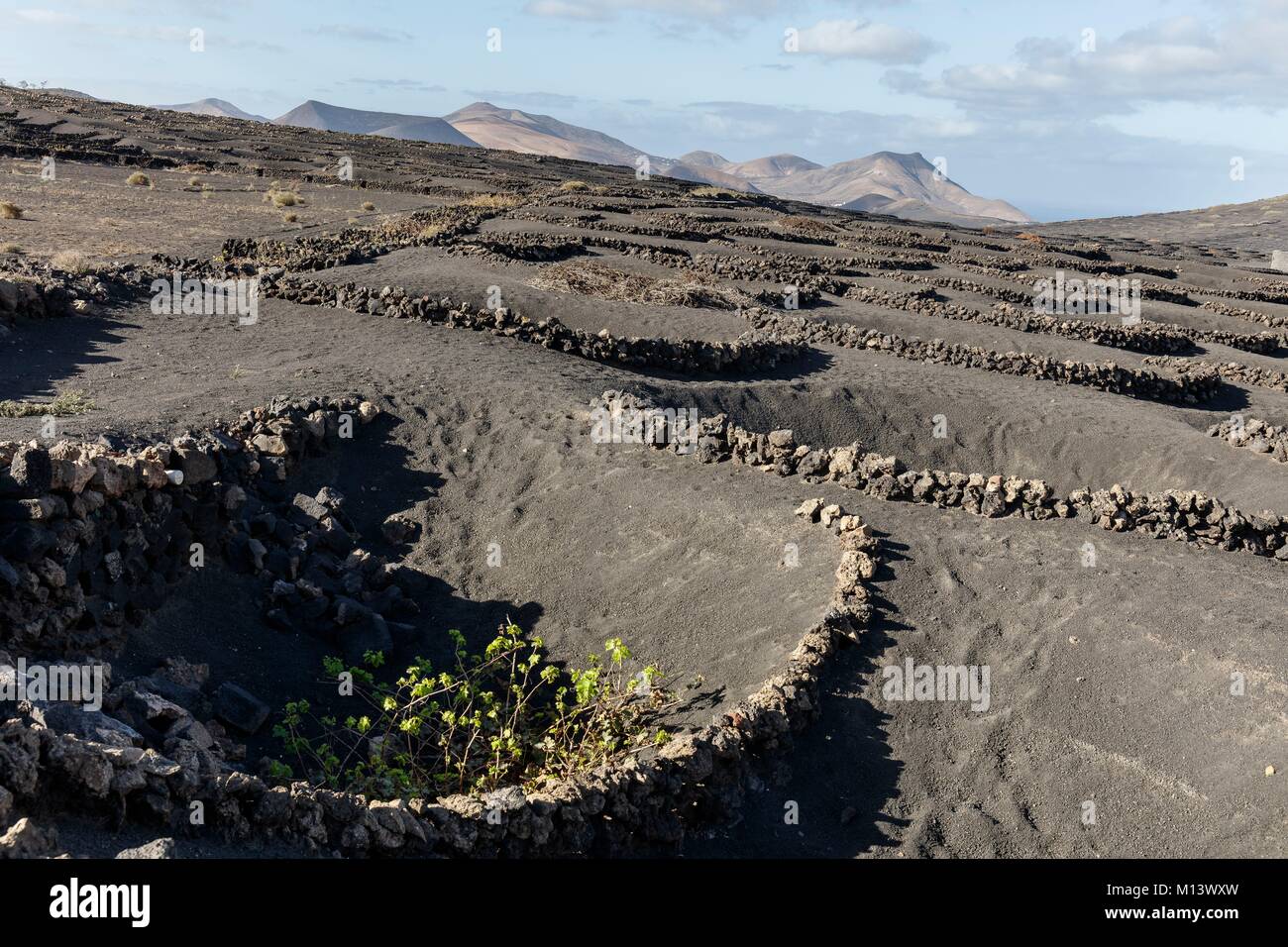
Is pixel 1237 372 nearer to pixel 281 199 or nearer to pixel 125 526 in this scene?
pixel 125 526

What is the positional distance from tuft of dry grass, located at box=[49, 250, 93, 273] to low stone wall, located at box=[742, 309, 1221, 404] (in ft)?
41.7

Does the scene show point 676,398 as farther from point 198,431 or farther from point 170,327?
point 170,327

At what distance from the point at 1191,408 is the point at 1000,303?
7.77m

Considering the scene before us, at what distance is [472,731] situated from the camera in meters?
6.91

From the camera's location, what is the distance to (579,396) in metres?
12.4

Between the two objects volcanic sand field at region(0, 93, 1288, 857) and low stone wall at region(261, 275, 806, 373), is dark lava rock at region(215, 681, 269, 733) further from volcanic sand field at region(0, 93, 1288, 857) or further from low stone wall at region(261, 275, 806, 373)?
low stone wall at region(261, 275, 806, 373)

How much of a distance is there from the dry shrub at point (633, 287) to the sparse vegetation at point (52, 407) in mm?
9785

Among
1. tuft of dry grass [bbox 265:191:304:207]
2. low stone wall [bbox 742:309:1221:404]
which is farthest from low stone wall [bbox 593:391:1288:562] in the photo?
tuft of dry grass [bbox 265:191:304:207]

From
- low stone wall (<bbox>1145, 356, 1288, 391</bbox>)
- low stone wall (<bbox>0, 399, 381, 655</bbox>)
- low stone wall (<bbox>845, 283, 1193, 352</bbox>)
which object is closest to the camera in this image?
low stone wall (<bbox>0, 399, 381, 655</bbox>)

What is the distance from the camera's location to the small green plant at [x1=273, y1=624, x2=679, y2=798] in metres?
6.13

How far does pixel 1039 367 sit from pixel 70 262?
713 inches
